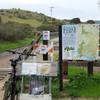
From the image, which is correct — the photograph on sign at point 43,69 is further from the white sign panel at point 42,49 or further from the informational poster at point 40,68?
the white sign panel at point 42,49

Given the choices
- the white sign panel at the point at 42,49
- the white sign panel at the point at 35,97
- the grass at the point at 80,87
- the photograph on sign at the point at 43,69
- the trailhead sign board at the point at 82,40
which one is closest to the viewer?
the white sign panel at the point at 35,97

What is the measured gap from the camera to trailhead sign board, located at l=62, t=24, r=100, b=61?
1319 centimetres

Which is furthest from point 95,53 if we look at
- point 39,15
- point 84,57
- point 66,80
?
point 39,15

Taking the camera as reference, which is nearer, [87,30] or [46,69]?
[46,69]

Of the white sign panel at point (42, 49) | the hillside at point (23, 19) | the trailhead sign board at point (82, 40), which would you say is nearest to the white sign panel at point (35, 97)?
the trailhead sign board at point (82, 40)

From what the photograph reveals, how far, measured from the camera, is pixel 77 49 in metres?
13.3

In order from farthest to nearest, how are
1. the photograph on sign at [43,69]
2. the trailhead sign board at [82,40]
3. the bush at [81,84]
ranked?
the trailhead sign board at [82,40], the bush at [81,84], the photograph on sign at [43,69]

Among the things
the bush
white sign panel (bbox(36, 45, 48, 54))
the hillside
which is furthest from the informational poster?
the hillside

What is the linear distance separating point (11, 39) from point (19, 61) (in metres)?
36.9

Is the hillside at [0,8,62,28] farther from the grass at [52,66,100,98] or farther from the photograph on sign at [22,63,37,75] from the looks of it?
the photograph on sign at [22,63,37,75]

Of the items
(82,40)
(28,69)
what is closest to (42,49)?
(82,40)

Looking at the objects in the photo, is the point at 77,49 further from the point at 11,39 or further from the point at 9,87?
the point at 11,39

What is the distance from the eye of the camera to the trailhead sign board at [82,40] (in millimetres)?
13188

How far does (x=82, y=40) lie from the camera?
13195mm
